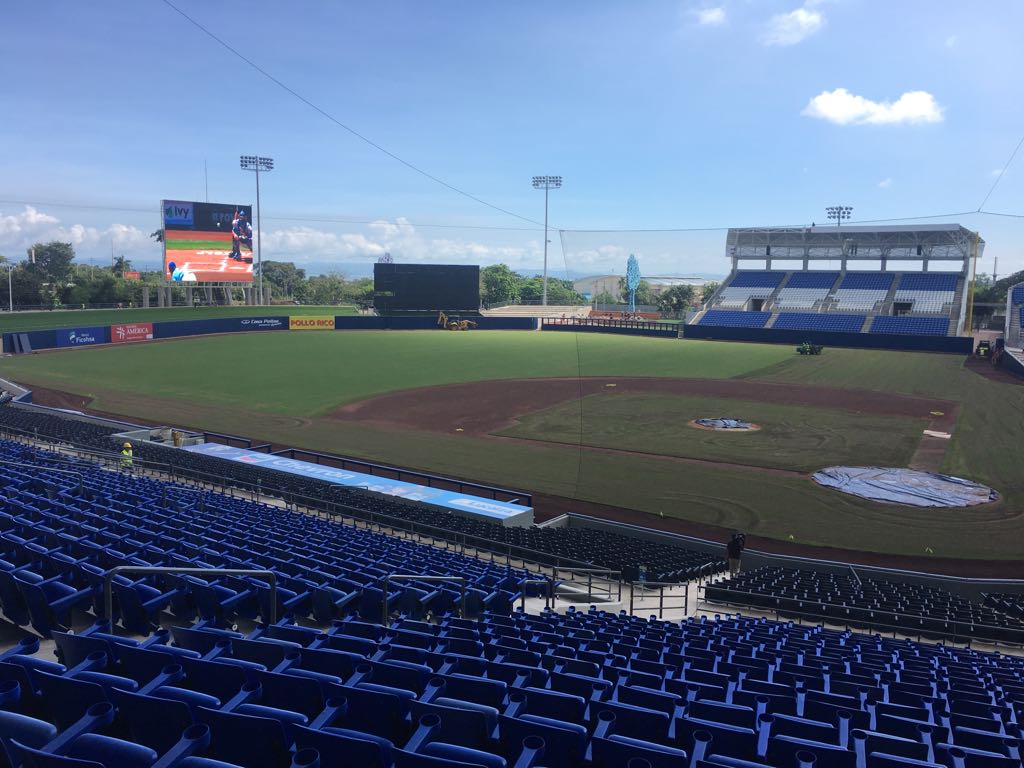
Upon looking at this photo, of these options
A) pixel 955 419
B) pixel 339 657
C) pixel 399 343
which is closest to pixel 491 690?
pixel 339 657

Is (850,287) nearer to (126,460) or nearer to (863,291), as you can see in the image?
(863,291)

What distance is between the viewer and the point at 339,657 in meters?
4.75

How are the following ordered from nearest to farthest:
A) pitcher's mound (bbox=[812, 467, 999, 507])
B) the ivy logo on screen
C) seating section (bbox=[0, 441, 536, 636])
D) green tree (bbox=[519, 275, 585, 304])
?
seating section (bbox=[0, 441, 536, 636]) → pitcher's mound (bbox=[812, 467, 999, 507]) → the ivy logo on screen → green tree (bbox=[519, 275, 585, 304])

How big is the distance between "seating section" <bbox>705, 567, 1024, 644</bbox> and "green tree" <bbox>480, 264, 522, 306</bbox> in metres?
120

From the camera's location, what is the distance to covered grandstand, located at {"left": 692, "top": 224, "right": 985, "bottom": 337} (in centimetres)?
7006

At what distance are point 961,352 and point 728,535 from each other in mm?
57022

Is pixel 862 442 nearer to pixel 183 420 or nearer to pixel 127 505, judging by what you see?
pixel 127 505

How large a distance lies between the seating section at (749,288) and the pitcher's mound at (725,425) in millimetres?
53267

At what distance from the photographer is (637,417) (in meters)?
32.8

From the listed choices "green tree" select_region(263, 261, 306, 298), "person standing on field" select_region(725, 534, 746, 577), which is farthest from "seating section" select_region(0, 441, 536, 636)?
"green tree" select_region(263, 261, 306, 298)

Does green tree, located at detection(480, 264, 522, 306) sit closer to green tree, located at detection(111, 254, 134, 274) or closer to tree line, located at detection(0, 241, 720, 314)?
tree line, located at detection(0, 241, 720, 314)

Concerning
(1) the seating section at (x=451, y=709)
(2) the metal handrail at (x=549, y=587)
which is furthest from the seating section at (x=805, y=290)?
(1) the seating section at (x=451, y=709)

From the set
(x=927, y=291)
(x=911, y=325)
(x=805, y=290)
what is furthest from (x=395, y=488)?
(x=927, y=291)

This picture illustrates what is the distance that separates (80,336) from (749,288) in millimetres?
67757
